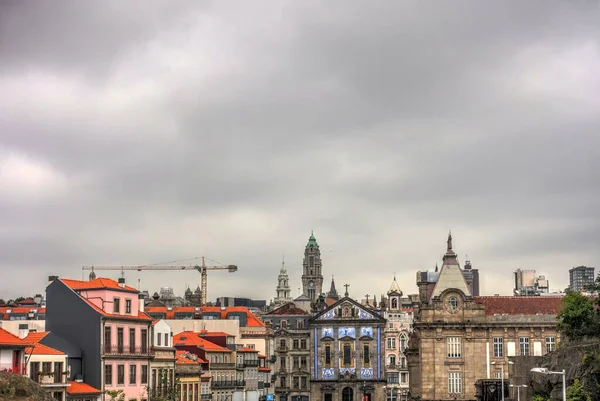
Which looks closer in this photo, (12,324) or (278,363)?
(12,324)

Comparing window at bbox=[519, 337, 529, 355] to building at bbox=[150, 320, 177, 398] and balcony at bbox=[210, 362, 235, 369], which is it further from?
building at bbox=[150, 320, 177, 398]

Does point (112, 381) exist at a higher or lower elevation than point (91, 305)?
lower

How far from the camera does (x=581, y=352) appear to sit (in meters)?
64.2

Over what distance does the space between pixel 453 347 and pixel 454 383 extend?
12.9 ft

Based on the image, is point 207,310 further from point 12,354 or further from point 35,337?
point 12,354

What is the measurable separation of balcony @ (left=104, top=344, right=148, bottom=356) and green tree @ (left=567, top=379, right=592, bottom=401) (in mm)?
36378

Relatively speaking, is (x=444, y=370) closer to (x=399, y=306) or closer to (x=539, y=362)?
(x=539, y=362)

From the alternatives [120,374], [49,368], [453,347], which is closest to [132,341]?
[120,374]

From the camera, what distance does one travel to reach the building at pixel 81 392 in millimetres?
75375

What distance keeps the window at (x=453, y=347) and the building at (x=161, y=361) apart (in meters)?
34.2

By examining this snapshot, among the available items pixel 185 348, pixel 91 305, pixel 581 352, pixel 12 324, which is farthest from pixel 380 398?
pixel 581 352

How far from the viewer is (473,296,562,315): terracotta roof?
116 meters

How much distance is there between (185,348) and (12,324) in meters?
22.8

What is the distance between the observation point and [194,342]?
119375 millimetres
